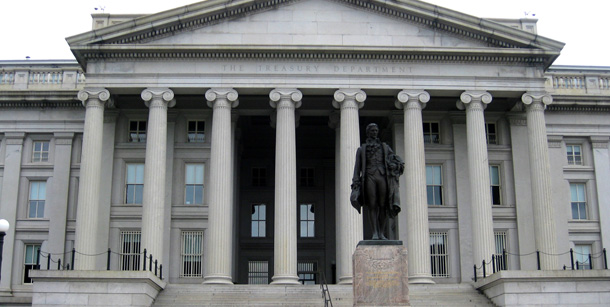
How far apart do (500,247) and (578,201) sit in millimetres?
6146

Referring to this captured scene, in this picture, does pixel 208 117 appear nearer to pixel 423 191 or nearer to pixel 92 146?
pixel 92 146

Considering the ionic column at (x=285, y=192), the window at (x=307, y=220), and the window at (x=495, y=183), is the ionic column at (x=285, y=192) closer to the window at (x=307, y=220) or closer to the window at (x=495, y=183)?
the window at (x=495, y=183)

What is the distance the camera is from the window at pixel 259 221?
48.0 metres

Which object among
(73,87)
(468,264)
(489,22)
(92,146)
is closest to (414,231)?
(468,264)

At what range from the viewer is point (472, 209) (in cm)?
3769

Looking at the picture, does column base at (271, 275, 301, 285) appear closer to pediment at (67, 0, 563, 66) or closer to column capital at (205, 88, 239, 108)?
column capital at (205, 88, 239, 108)

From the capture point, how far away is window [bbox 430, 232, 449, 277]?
40.2 meters

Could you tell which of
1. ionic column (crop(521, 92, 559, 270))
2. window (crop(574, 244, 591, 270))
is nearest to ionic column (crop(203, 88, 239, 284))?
ionic column (crop(521, 92, 559, 270))

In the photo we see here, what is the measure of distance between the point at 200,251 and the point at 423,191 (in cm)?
1119

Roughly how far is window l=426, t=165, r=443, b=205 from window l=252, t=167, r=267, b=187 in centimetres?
1127

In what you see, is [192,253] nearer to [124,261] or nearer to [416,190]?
[124,261]

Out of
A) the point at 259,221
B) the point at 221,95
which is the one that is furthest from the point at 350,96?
the point at 259,221

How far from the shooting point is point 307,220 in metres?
48.8

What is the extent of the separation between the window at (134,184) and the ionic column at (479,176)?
16.0 meters
